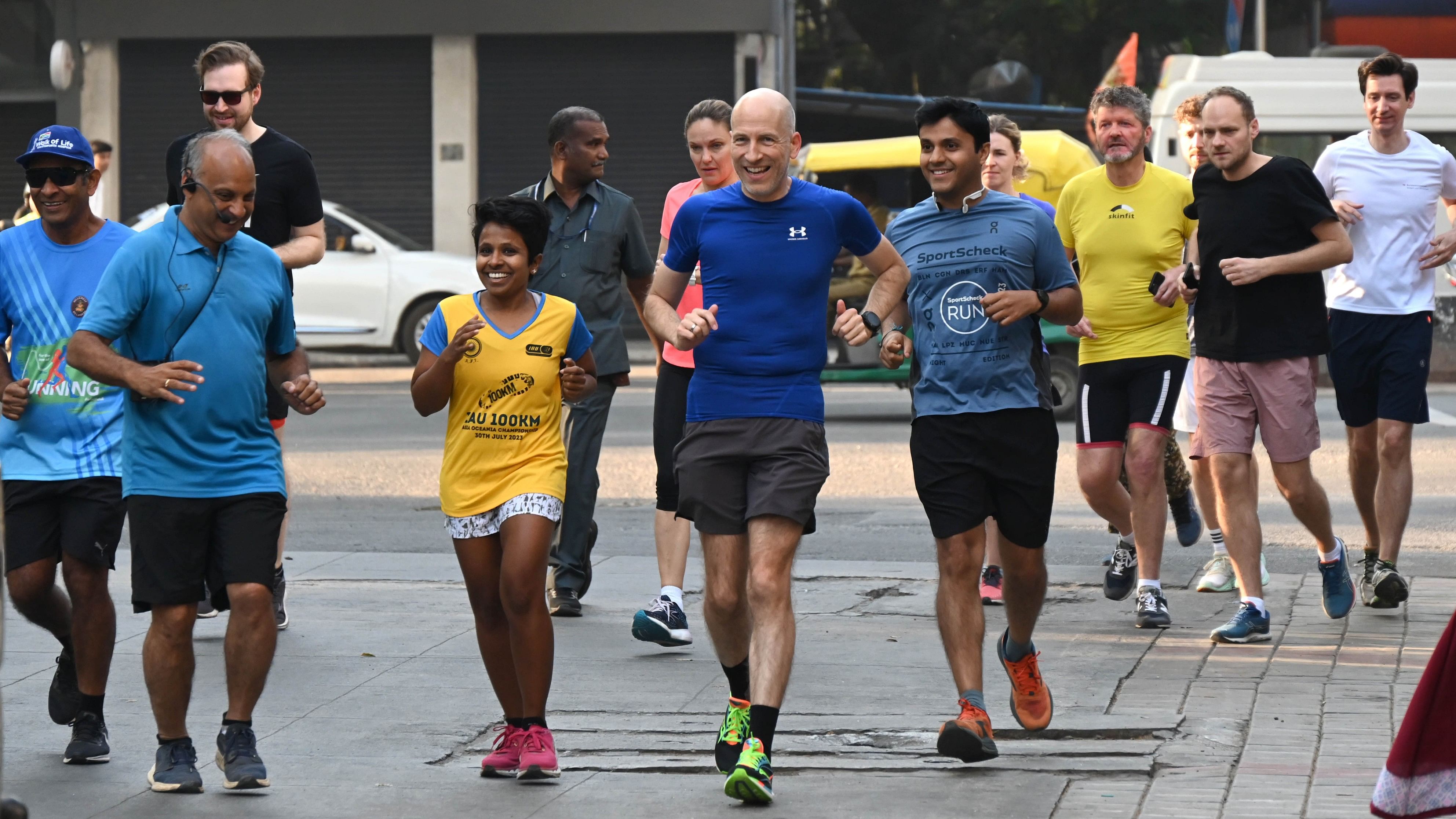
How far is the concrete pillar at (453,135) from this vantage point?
28062mm

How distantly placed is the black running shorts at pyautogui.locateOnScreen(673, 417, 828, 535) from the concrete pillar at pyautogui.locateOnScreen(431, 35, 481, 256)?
75.7 ft

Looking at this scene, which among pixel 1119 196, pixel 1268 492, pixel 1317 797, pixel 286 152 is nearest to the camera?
pixel 1317 797

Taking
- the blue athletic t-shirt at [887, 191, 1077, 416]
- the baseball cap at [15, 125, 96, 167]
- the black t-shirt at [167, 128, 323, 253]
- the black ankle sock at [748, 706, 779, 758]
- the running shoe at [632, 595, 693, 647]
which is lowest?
the running shoe at [632, 595, 693, 647]

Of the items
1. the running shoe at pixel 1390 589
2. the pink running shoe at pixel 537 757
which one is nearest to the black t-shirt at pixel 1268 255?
the running shoe at pixel 1390 589

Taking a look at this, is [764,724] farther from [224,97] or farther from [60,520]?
[224,97]

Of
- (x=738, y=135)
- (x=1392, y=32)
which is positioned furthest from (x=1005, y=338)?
(x=1392, y=32)

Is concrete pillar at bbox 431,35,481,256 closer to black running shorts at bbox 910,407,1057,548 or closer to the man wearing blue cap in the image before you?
the man wearing blue cap

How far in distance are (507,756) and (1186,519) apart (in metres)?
4.80

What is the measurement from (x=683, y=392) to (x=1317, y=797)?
3221 millimetres

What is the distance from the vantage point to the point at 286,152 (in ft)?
23.2

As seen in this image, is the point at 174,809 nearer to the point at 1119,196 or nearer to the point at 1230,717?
the point at 1230,717

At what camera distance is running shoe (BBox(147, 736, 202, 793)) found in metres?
5.11

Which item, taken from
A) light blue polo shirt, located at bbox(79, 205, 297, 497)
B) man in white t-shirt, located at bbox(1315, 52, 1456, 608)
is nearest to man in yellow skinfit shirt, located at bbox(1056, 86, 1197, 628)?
man in white t-shirt, located at bbox(1315, 52, 1456, 608)

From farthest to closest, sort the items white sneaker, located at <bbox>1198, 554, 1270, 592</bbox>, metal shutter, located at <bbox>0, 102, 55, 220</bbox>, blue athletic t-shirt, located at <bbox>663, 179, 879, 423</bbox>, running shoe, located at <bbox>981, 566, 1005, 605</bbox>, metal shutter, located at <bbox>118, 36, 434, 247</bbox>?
metal shutter, located at <bbox>0, 102, 55, 220</bbox>
metal shutter, located at <bbox>118, 36, 434, 247</bbox>
white sneaker, located at <bbox>1198, 554, 1270, 592</bbox>
running shoe, located at <bbox>981, 566, 1005, 605</bbox>
blue athletic t-shirt, located at <bbox>663, 179, 879, 423</bbox>
